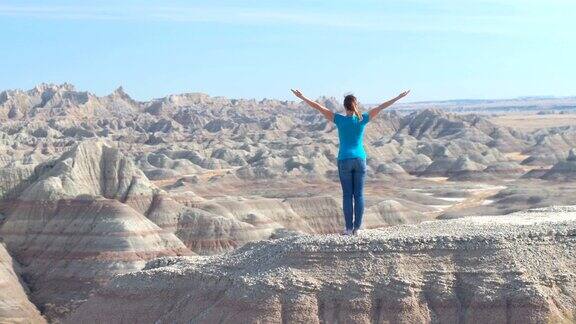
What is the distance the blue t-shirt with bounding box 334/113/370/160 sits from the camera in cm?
1695

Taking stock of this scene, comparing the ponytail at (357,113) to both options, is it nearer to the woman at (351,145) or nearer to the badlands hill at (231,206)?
the woman at (351,145)

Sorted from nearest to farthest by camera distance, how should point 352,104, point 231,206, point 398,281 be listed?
point 352,104, point 398,281, point 231,206

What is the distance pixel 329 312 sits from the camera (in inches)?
709

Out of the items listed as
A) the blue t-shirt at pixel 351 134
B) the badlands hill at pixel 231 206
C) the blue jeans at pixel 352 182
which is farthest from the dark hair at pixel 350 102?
the badlands hill at pixel 231 206

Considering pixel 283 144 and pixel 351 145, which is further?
pixel 283 144

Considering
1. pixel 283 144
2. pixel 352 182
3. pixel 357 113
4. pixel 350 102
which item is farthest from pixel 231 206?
pixel 283 144

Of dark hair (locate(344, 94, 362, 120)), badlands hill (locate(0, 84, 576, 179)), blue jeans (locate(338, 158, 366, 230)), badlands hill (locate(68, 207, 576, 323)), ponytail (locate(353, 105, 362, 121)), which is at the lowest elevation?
badlands hill (locate(0, 84, 576, 179))

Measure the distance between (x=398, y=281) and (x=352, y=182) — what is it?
214 centimetres

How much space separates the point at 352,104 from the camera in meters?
16.8

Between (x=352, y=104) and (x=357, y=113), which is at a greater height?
(x=352, y=104)

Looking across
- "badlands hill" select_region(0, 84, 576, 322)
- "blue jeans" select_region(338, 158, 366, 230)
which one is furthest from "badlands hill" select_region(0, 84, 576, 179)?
"blue jeans" select_region(338, 158, 366, 230)

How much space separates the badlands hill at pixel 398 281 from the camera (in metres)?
17.9

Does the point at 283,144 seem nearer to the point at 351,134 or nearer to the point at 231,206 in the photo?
the point at 231,206

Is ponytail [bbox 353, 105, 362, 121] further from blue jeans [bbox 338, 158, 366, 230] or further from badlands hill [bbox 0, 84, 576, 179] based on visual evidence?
badlands hill [bbox 0, 84, 576, 179]
